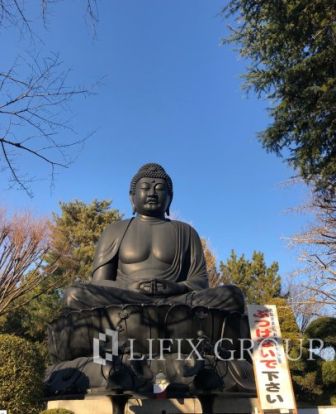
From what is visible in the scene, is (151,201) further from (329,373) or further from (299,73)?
(329,373)

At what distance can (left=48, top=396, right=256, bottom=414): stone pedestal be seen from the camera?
5625mm

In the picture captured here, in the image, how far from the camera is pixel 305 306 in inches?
441

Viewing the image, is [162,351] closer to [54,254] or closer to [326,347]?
[326,347]

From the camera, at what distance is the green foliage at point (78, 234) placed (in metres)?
18.8

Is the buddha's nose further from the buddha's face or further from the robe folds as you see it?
the robe folds

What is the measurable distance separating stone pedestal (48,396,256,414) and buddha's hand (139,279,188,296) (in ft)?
4.23

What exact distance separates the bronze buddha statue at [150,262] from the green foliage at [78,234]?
11.0m

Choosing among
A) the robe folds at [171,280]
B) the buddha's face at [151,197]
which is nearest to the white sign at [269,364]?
the robe folds at [171,280]

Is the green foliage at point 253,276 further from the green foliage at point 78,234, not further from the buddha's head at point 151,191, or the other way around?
the buddha's head at point 151,191

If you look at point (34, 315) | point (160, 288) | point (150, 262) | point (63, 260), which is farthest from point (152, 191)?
point (63, 260)

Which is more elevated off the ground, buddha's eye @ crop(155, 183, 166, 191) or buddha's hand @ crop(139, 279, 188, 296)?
buddha's eye @ crop(155, 183, 166, 191)

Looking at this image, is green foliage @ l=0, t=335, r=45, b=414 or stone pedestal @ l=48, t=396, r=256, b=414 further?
stone pedestal @ l=48, t=396, r=256, b=414

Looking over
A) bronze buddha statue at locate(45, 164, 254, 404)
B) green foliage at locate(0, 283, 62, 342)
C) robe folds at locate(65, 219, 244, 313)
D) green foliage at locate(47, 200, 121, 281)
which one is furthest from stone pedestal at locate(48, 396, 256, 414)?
green foliage at locate(47, 200, 121, 281)

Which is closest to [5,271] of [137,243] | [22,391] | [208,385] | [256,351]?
[137,243]
